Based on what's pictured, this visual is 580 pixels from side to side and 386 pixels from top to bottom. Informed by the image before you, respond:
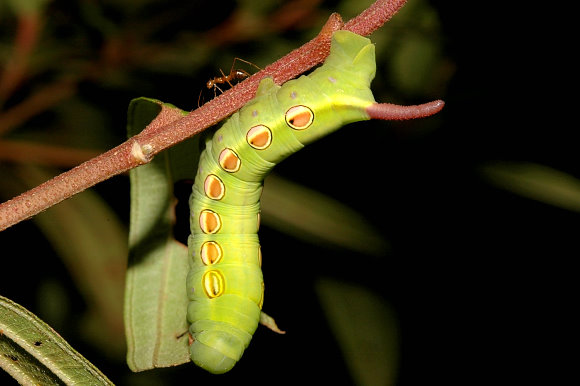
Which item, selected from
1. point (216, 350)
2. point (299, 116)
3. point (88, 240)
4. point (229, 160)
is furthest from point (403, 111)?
point (88, 240)

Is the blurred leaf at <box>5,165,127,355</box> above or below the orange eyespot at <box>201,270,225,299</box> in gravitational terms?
above

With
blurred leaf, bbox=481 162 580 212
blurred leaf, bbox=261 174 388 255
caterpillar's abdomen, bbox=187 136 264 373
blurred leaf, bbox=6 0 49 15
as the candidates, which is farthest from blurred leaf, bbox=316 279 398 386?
blurred leaf, bbox=6 0 49 15

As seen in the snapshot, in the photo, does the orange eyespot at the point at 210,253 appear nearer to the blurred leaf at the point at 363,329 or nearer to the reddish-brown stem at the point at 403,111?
the reddish-brown stem at the point at 403,111

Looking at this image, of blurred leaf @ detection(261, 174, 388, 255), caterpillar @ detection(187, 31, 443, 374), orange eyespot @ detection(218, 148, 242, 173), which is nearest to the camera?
caterpillar @ detection(187, 31, 443, 374)

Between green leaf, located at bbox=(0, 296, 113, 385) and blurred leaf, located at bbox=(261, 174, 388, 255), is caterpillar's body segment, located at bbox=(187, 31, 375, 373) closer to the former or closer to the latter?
green leaf, located at bbox=(0, 296, 113, 385)

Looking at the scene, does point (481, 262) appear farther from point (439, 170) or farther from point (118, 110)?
point (118, 110)

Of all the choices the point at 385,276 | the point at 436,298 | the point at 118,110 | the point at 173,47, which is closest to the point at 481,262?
the point at 436,298

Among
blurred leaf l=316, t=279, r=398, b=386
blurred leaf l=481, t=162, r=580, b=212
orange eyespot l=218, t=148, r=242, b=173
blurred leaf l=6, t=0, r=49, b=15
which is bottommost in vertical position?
blurred leaf l=316, t=279, r=398, b=386

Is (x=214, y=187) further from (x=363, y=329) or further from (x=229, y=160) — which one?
(x=363, y=329)
